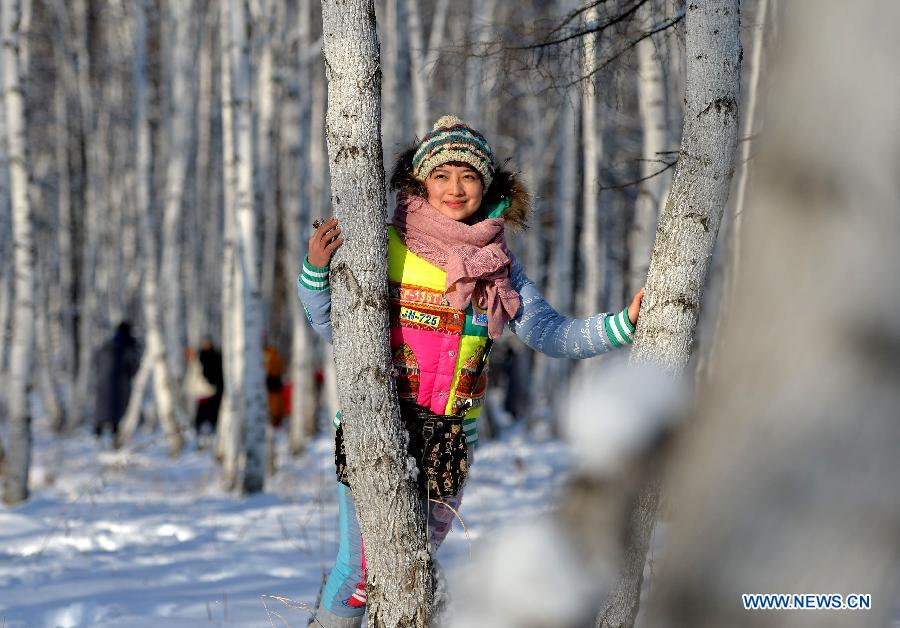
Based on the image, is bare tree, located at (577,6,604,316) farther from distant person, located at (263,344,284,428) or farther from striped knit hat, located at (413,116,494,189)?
striped knit hat, located at (413,116,494,189)

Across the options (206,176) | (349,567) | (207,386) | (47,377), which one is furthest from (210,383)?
(349,567)

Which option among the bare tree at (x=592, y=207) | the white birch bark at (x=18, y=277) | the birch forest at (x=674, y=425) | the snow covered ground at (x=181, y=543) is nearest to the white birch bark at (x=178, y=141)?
the snow covered ground at (x=181, y=543)

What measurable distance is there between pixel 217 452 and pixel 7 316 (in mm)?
3923

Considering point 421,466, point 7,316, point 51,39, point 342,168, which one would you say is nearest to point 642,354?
point 421,466

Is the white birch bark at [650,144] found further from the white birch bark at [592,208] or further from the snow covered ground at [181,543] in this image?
the snow covered ground at [181,543]

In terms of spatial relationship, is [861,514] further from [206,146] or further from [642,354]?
[206,146]

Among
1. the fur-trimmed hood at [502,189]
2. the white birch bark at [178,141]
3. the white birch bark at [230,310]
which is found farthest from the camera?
the white birch bark at [178,141]

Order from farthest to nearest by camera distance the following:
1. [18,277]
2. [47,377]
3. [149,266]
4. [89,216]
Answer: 1. [89,216]
2. [47,377]
3. [149,266]
4. [18,277]

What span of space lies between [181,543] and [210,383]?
21.9ft

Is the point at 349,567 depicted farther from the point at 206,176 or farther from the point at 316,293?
the point at 206,176

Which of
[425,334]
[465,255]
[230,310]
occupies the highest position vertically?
[465,255]

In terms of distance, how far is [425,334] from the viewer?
2318 mm

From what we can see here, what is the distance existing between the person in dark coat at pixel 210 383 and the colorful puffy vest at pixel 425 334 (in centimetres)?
943

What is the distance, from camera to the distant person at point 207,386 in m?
11.2
